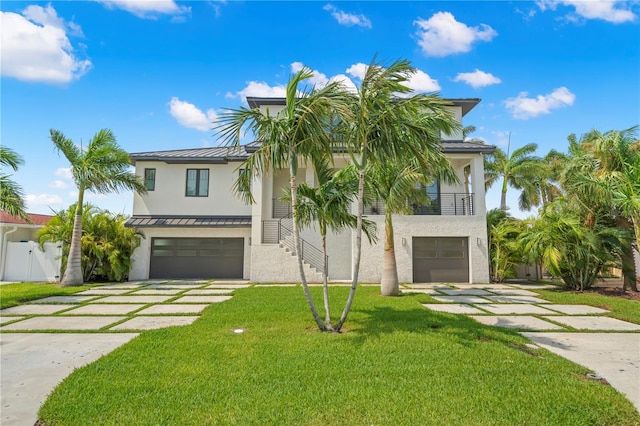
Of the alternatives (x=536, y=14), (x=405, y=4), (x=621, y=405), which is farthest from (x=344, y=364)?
(x=536, y=14)

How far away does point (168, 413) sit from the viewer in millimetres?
3211

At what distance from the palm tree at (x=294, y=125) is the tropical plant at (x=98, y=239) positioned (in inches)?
467

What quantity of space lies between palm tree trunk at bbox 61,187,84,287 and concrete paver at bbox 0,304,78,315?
4481mm

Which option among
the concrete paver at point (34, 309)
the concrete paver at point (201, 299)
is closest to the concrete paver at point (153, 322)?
the concrete paver at point (201, 299)

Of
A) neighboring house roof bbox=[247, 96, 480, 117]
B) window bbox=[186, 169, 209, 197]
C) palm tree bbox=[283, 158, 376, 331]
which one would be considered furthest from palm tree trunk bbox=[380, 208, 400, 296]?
window bbox=[186, 169, 209, 197]

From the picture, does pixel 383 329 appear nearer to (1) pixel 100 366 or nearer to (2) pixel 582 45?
(1) pixel 100 366

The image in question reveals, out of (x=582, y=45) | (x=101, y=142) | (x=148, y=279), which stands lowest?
(x=148, y=279)

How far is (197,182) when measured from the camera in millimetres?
18234

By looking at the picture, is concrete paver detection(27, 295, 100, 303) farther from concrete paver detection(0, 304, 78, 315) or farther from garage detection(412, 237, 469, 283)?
garage detection(412, 237, 469, 283)

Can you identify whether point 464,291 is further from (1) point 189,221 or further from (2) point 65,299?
(2) point 65,299

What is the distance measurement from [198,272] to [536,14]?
17.3 meters

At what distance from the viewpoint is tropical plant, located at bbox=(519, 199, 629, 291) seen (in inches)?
474

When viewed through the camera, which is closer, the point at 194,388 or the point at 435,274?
the point at 194,388

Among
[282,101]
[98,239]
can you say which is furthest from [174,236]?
[282,101]
